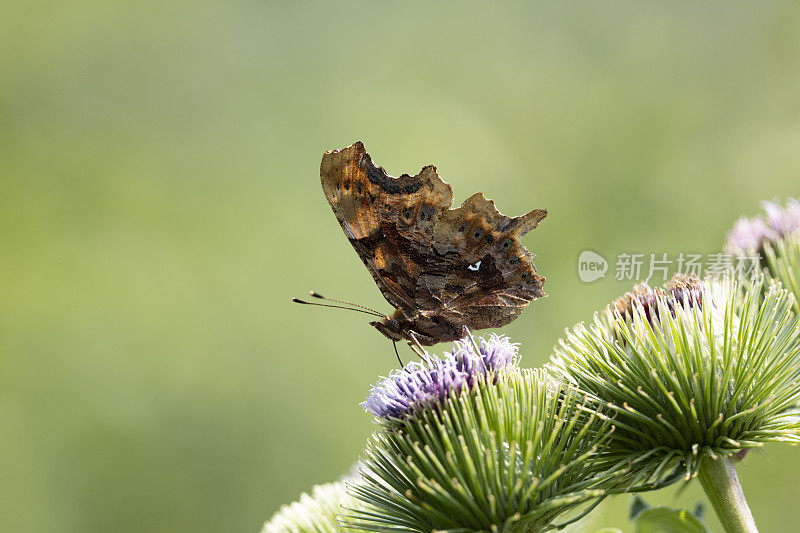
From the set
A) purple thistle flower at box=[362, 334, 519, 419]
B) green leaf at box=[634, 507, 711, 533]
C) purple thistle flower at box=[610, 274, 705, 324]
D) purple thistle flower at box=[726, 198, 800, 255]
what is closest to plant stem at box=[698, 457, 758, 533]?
green leaf at box=[634, 507, 711, 533]

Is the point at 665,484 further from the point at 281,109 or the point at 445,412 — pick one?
the point at 281,109

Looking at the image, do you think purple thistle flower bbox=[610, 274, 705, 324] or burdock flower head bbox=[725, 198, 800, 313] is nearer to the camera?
purple thistle flower bbox=[610, 274, 705, 324]

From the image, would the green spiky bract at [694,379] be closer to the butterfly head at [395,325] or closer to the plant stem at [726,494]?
the plant stem at [726,494]

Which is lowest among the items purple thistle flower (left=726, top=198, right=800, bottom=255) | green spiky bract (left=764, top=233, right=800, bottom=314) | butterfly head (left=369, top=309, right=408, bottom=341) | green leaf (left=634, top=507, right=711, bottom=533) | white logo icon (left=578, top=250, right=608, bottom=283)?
green leaf (left=634, top=507, right=711, bottom=533)

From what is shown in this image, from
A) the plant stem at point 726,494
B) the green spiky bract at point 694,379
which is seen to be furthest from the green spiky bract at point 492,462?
the plant stem at point 726,494

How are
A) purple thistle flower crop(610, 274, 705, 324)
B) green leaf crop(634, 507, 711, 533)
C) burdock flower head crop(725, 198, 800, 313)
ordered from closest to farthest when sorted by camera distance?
green leaf crop(634, 507, 711, 533)
purple thistle flower crop(610, 274, 705, 324)
burdock flower head crop(725, 198, 800, 313)

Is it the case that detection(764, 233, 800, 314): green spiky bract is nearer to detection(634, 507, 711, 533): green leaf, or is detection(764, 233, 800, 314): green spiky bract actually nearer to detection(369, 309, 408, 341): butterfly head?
detection(634, 507, 711, 533): green leaf

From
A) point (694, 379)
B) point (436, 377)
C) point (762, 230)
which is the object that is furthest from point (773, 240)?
point (436, 377)
